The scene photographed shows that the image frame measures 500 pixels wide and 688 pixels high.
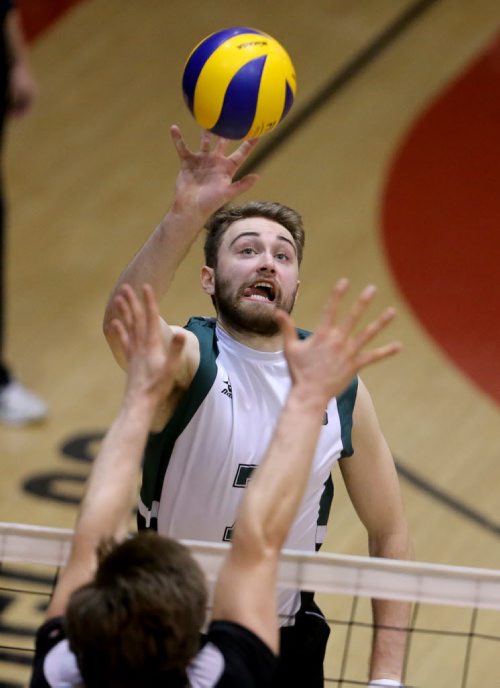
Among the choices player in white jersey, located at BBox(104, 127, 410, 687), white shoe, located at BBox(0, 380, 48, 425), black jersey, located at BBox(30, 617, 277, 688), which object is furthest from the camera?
white shoe, located at BBox(0, 380, 48, 425)

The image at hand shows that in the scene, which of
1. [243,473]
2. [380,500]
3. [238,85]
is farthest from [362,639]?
[238,85]

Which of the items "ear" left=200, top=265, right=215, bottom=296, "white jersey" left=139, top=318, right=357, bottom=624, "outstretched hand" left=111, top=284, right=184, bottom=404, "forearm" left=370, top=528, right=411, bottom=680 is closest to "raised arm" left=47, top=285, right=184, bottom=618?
"outstretched hand" left=111, top=284, right=184, bottom=404

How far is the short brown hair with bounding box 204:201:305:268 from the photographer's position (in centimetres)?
451

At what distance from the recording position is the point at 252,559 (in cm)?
310

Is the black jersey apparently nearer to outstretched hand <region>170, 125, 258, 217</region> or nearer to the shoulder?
the shoulder

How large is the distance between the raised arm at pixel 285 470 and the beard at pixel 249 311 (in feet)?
3.21

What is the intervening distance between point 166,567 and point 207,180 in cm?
175

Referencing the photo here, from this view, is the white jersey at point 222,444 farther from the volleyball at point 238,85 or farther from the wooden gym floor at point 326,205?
the wooden gym floor at point 326,205

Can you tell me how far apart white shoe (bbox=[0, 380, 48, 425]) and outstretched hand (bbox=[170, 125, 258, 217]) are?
398cm

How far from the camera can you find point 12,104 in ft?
27.3

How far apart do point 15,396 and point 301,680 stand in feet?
Result: 13.9

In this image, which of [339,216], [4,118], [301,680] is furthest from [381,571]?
[339,216]

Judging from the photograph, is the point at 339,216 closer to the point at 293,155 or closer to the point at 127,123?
the point at 293,155

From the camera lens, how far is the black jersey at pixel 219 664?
298 centimetres
